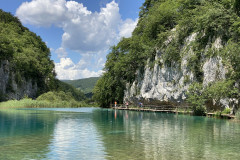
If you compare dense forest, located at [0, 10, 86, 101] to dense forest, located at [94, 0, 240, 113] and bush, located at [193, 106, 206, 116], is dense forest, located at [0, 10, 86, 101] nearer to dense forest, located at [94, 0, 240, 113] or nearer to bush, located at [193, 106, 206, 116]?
dense forest, located at [94, 0, 240, 113]

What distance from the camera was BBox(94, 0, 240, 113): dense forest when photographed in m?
34.1

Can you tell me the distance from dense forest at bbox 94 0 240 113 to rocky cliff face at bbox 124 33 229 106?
0.90 meters

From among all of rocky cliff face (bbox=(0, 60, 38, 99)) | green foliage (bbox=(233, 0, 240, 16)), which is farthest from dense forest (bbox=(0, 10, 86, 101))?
green foliage (bbox=(233, 0, 240, 16))

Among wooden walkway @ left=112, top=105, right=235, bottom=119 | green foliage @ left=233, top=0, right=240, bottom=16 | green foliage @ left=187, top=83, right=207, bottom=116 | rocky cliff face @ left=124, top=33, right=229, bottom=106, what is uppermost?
green foliage @ left=233, top=0, right=240, bottom=16

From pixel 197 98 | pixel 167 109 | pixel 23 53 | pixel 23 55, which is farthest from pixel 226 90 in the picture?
pixel 23 53

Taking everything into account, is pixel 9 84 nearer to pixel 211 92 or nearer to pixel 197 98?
pixel 197 98

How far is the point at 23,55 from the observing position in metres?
91.7

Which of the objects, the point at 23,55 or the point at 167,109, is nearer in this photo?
the point at 167,109

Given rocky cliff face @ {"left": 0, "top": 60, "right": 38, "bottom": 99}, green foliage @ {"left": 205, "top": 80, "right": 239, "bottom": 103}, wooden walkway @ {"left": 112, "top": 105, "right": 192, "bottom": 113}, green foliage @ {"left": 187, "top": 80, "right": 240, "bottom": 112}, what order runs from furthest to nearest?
rocky cliff face @ {"left": 0, "top": 60, "right": 38, "bottom": 99} → wooden walkway @ {"left": 112, "top": 105, "right": 192, "bottom": 113} → green foliage @ {"left": 187, "top": 80, "right": 240, "bottom": 112} → green foliage @ {"left": 205, "top": 80, "right": 239, "bottom": 103}

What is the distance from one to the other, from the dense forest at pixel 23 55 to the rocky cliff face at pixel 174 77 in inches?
1641

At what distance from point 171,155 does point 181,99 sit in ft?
116

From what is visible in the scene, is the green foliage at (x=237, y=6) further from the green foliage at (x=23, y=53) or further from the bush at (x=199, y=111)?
the green foliage at (x=23, y=53)

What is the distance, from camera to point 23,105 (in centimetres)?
6219

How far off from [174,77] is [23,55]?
205ft
